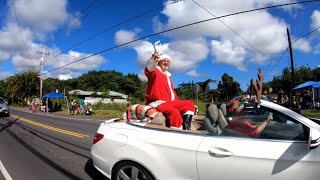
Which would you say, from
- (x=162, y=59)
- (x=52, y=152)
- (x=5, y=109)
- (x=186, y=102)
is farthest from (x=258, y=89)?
(x=5, y=109)

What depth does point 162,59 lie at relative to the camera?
6105mm

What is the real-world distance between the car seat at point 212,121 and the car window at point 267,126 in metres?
0.13

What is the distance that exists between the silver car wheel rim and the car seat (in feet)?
3.27

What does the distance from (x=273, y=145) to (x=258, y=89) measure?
661mm

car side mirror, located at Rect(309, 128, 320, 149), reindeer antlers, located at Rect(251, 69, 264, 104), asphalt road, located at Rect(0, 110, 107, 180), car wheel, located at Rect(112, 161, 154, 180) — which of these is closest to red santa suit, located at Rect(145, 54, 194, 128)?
car wheel, located at Rect(112, 161, 154, 180)

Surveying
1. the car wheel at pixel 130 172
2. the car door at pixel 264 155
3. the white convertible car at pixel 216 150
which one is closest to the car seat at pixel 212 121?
the white convertible car at pixel 216 150

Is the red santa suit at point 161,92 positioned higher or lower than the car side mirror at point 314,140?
higher

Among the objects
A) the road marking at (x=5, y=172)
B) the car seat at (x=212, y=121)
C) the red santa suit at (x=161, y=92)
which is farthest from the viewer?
the road marking at (x=5, y=172)

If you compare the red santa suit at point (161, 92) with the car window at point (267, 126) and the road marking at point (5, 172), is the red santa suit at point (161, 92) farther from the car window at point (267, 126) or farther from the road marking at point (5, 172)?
the road marking at point (5, 172)

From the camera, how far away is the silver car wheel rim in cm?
460

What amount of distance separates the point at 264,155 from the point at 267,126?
420 mm

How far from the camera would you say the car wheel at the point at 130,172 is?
452 cm

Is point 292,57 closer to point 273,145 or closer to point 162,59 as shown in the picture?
point 162,59

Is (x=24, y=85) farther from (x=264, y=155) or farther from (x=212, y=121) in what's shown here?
(x=264, y=155)
